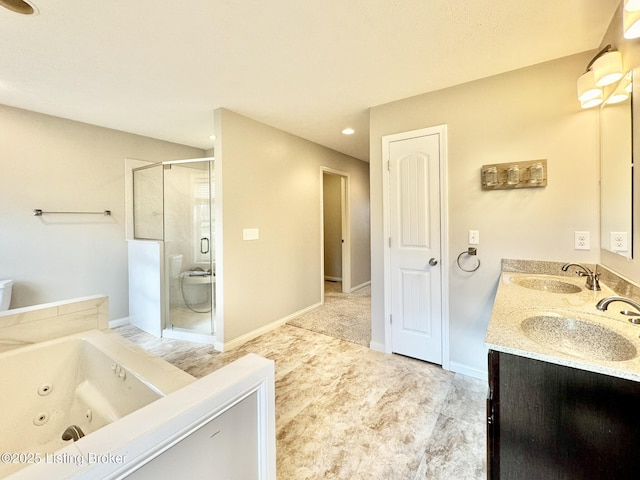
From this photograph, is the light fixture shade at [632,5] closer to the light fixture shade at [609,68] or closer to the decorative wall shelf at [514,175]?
the light fixture shade at [609,68]

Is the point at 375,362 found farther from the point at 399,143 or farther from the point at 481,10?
the point at 481,10

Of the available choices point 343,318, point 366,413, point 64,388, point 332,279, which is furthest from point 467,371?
point 332,279

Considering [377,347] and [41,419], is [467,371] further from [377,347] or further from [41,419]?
[41,419]

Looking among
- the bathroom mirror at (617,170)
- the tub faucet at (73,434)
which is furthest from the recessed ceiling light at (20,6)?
the bathroom mirror at (617,170)

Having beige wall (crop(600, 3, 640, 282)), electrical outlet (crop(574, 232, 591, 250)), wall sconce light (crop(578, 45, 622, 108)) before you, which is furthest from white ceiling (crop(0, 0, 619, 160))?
electrical outlet (crop(574, 232, 591, 250))

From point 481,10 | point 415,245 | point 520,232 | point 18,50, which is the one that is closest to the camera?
point 481,10

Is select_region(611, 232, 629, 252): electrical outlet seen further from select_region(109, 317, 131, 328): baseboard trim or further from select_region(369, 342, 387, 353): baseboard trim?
select_region(109, 317, 131, 328): baseboard trim

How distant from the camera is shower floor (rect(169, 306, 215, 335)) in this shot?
3.12 meters

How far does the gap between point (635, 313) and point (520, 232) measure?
3.32 ft

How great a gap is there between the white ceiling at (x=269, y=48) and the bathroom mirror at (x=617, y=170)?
1.64 ft

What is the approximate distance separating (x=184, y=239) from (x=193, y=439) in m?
2.92

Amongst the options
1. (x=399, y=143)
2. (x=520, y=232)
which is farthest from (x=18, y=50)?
(x=520, y=232)

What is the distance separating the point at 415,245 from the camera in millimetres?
2516

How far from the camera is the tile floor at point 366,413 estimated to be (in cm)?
146
